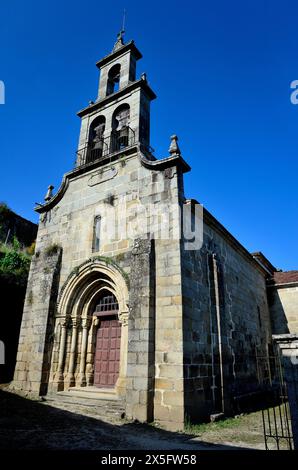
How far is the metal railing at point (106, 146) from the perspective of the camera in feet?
35.3

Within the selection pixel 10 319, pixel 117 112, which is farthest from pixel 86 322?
pixel 117 112

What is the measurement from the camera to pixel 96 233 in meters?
9.98

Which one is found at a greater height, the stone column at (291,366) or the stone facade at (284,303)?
the stone facade at (284,303)

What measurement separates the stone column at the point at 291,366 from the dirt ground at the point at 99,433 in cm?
160

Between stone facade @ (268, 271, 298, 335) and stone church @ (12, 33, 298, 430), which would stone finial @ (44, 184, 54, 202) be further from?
stone facade @ (268, 271, 298, 335)

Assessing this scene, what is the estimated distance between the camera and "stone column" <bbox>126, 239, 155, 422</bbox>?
262 inches

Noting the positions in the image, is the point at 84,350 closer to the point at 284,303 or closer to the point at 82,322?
the point at 82,322

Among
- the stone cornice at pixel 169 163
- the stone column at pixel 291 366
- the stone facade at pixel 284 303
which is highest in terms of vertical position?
the stone cornice at pixel 169 163

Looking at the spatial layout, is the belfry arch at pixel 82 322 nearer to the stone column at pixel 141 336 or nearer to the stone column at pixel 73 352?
the stone column at pixel 73 352

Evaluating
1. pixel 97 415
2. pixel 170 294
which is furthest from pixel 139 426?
pixel 170 294

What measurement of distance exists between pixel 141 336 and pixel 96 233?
4.01 m

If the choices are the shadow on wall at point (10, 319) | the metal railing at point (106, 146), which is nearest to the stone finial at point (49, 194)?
the metal railing at point (106, 146)
